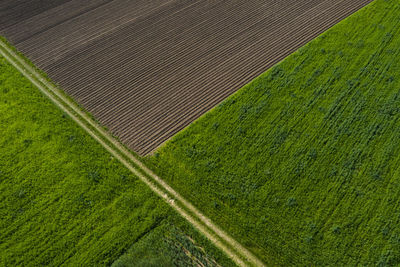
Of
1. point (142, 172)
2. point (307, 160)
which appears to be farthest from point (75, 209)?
point (307, 160)

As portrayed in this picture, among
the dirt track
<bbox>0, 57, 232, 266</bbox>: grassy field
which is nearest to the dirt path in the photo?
<bbox>0, 57, 232, 266</bbox>: grassy field

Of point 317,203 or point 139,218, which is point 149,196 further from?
point 317,203

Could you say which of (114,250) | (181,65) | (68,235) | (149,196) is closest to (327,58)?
(181,65)

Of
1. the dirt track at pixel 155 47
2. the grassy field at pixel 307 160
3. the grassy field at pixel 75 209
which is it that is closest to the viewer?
the grassy field at pixel 75 209

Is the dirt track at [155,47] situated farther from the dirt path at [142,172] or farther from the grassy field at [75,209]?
the grassy field at [75,209]

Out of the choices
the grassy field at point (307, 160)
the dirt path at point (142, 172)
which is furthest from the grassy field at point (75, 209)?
the grassy field at point (307, 160)

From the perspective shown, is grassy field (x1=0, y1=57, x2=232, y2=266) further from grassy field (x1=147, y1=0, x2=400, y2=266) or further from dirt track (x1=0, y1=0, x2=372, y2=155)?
dirt track (x1=0, y1=0, x2=372, y2=155)
